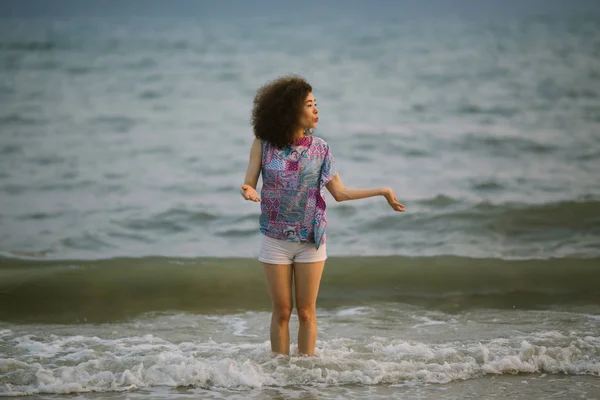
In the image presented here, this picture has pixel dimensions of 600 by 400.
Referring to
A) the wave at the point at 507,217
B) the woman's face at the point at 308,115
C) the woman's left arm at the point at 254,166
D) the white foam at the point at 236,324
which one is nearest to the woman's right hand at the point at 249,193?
the woman's left arm at the point at 254,166

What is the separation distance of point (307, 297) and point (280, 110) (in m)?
0.80

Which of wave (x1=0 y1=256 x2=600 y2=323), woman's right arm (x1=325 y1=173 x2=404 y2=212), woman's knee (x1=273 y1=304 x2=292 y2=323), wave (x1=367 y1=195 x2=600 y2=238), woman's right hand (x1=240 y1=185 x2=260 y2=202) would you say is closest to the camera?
woman's right hand (x1=240 y1=185 x2=260 y2=202)

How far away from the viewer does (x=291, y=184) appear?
3.86 metres

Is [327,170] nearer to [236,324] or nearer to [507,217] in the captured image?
[236,324]

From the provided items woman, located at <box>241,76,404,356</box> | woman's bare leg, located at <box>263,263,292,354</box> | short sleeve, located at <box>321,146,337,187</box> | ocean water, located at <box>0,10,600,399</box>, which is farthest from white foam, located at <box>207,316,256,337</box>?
short sleeve, located at <box>321,146,337,187</box>

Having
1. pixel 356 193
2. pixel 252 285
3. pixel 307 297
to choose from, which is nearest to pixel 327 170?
pixel 356 193

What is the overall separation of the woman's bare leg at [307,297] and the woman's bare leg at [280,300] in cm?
4

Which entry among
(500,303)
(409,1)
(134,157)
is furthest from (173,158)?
(409,1)

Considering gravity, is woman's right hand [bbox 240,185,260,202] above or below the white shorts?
above

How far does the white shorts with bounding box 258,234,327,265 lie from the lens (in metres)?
3.87

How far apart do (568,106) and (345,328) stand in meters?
10.5


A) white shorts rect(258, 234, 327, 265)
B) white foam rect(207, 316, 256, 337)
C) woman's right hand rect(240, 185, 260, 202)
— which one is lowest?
white foam rect(207, 316, 256, 337)

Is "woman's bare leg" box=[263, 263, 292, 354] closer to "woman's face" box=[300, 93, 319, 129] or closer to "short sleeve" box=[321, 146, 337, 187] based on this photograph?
"short sleeve" box=[321, 146, 337, 187]

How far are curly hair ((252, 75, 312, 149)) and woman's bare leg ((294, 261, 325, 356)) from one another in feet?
1.72
